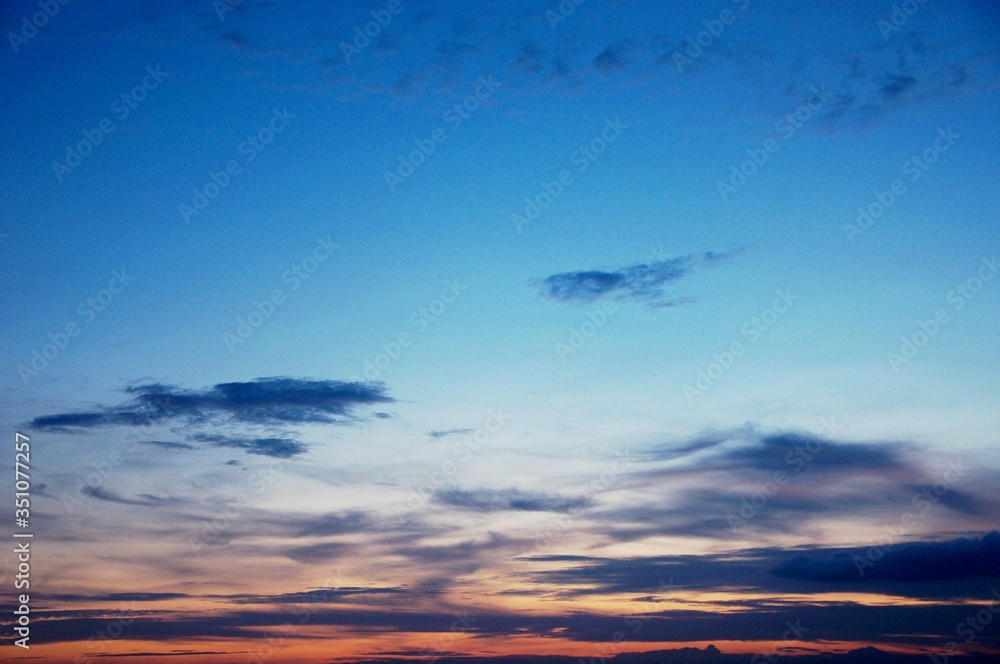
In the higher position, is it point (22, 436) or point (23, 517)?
point (22, 436)

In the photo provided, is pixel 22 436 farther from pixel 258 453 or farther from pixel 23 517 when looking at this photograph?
pixel 258 453

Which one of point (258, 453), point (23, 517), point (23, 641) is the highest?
point (258, 453)

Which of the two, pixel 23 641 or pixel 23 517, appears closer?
pixel 23 517

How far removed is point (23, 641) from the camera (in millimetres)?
40125

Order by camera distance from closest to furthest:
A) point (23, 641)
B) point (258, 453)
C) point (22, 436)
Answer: point (22, 436), point (23, 641), point (258, 453)

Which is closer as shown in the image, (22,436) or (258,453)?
(22,436)

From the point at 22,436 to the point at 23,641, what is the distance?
1663 centimetres

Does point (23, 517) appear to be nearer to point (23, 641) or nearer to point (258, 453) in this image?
point (23, 641)

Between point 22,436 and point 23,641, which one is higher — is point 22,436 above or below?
above

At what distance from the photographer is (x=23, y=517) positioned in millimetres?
35875

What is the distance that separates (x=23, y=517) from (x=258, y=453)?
15415 millimetres

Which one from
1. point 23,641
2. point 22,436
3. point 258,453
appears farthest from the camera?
point 258,453

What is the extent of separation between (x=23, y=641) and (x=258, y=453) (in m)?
18.4

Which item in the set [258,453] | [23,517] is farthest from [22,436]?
[258,453]
